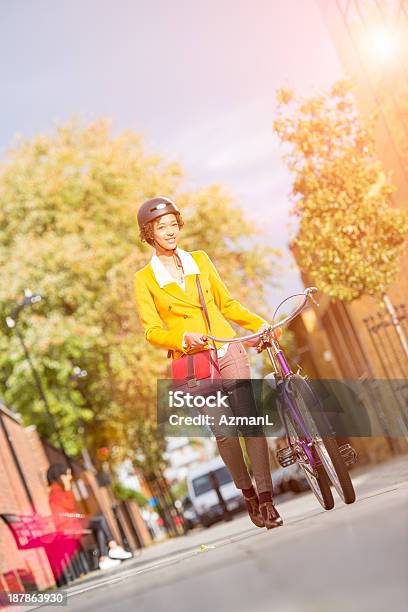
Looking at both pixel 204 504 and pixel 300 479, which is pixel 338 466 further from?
pixel 204 504

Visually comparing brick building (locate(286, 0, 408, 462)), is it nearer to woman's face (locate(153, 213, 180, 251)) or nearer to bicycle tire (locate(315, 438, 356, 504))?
bicycle tire (locate(315, 438, 356, 504))

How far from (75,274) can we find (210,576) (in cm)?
2974

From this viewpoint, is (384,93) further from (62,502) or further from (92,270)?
(92,270)

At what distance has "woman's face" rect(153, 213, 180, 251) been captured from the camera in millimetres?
7215

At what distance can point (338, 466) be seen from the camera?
6797mm

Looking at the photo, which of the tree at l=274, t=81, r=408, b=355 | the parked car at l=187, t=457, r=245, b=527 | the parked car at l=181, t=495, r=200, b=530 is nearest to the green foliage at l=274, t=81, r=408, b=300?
the tree at l=274, t=81, r=408, b=355

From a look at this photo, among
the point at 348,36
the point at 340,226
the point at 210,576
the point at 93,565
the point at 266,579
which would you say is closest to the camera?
the point at 266,579

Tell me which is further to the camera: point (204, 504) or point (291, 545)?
point (204, 504)

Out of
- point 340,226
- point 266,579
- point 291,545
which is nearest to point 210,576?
point 291,545

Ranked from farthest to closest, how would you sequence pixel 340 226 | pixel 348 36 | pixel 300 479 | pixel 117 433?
1. pixel 117 433
2. pixel 300 479
3. pixel 348 36
4. pixel 340 226

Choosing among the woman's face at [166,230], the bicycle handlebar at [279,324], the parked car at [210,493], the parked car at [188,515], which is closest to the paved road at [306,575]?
the bicycle handlebar at [279,324]

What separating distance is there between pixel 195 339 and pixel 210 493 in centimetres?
3386

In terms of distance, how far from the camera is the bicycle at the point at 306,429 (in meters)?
6.89

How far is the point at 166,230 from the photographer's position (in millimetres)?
7246
